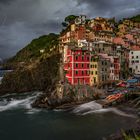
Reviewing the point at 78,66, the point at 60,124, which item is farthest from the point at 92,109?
the point at 78,66

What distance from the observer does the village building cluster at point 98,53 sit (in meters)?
70.6

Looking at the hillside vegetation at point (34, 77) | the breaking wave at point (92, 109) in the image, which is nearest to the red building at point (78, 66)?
the breaking wave at point (92, 109)

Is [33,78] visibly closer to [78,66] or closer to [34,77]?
[34,77]

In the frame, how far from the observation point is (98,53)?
273ft

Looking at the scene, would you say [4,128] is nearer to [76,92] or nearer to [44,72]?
[76,92]

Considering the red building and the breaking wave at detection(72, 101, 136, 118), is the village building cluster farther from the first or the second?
the breaking wave at detection(72, 101, 136, 118)

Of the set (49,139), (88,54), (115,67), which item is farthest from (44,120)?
(115,67)

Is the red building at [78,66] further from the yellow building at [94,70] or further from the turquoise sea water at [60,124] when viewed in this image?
the turquoise sea water at [60,124]

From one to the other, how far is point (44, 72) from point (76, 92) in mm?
36422

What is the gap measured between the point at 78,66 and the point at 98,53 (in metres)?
15.9

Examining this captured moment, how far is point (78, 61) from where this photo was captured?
231 ft

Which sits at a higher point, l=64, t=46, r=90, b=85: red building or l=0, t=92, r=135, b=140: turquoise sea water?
l=64, t=46, r=90, b=85: red building

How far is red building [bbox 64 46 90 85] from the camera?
69.6m

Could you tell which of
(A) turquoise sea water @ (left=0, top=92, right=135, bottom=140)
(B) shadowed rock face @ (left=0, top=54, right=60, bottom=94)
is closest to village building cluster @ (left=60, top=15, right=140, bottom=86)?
(B) shadowed rock face @ (left=0, top=54, right=60, bottom=94)
